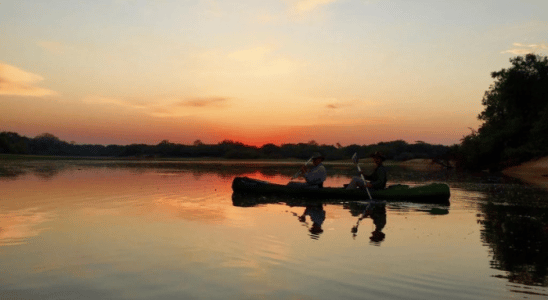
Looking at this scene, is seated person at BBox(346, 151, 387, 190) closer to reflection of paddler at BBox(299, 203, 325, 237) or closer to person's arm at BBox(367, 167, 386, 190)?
person's arm at BBox(367, 167, 386, 190)

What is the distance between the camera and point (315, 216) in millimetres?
13555

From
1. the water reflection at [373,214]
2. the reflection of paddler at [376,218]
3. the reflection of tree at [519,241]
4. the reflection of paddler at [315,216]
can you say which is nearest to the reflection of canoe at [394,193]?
the water reflection at [373,214]

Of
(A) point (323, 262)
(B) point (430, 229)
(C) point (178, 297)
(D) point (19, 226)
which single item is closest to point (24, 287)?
(C) point (178, 297)

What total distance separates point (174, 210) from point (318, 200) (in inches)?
243

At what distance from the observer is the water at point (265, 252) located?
6.16m

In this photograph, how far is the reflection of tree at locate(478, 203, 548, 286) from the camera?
23.7 feet

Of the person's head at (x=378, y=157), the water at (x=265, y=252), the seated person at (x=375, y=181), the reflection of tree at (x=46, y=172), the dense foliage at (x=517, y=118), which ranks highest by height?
the dense foliage at (x=517, y=118)

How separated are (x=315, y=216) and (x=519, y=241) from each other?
18.1ft

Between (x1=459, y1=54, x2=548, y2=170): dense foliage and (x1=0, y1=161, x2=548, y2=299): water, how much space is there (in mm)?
36120

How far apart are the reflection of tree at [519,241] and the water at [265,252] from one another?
3cm

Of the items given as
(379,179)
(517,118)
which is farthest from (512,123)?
(379,179)

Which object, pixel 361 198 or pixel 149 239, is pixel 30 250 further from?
pixel 361 198

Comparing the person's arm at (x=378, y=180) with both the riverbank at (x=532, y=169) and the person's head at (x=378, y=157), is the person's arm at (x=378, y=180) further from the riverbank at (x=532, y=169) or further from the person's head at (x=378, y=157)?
the riverbank at (x=532, y=169)

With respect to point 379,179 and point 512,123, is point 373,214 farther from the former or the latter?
point 512,123
